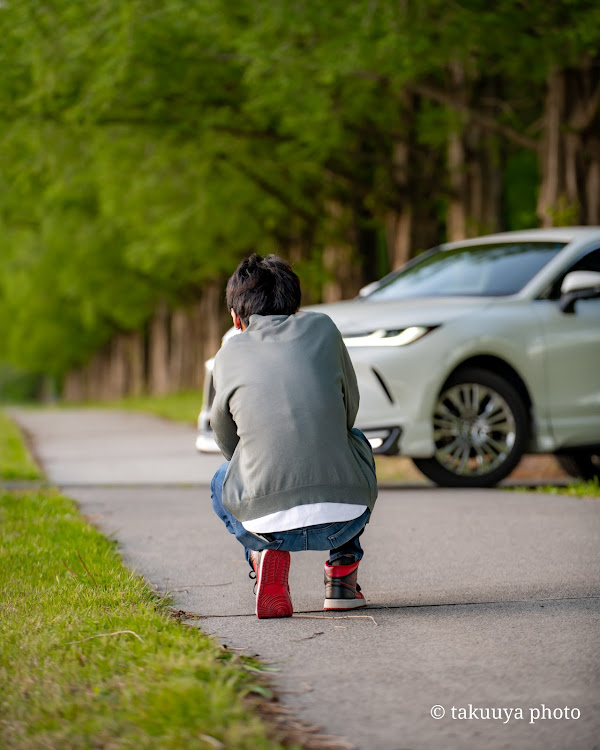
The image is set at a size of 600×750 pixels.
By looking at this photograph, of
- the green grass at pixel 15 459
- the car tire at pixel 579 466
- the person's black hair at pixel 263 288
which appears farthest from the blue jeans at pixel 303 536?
the green grass at pixel 15 459

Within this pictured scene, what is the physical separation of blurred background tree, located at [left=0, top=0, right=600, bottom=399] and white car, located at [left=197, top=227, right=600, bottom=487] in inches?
160

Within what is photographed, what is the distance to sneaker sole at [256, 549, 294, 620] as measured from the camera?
14.9 feet

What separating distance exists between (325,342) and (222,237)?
1978cm

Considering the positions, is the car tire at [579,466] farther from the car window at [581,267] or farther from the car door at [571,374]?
the car window at [581,267]

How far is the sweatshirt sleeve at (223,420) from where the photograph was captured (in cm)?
466

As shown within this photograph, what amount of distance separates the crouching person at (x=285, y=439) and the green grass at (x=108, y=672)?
0.49 metres

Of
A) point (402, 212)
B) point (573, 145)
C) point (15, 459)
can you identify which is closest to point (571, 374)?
point (15, 459)

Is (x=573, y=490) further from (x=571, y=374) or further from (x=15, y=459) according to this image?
(x=15, y=459)

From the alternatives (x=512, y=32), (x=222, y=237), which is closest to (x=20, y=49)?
(x=512, y=32)

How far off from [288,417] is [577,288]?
4.73 metres

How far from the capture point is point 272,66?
14281mm

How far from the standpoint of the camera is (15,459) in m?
13.0

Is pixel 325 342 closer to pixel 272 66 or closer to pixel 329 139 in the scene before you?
pixel 272 66

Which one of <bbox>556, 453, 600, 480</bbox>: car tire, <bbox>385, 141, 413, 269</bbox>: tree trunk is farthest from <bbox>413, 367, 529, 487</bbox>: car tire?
<bbox>385, 141, 413, 269</bbox>: tree trunk
